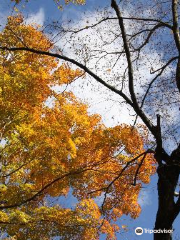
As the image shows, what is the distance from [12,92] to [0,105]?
0.61m

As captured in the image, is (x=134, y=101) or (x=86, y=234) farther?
(x=86, y=234)

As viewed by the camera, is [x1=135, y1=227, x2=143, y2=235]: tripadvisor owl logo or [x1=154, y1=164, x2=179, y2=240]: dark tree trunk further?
[x1=135, y1=227, x2=143, y2=235]: tripadvisor owl logo

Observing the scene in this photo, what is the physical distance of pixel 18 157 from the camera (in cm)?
1057

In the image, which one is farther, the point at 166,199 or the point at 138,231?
the point at 138,231

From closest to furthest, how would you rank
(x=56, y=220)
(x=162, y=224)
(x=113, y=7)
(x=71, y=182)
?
(x=162, y=224) → (x=113, y=7) → (x=56, y=220) → (x=71, y=182)

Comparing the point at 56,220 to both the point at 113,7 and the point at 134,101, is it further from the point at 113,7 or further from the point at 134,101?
the point at 113,7

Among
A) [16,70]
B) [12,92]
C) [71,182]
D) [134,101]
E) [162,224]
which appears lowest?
[162,224]

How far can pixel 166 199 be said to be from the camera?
4.62 meters

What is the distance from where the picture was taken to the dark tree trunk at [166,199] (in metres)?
4.46

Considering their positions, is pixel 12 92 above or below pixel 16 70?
below

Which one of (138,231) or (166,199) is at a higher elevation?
(138,231)

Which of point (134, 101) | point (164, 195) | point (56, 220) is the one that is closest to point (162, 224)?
point (164, 195)

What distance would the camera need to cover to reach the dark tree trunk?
4.46 m

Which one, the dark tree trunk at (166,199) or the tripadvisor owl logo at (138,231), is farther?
the tripadvisor owl logo at (138,231)
